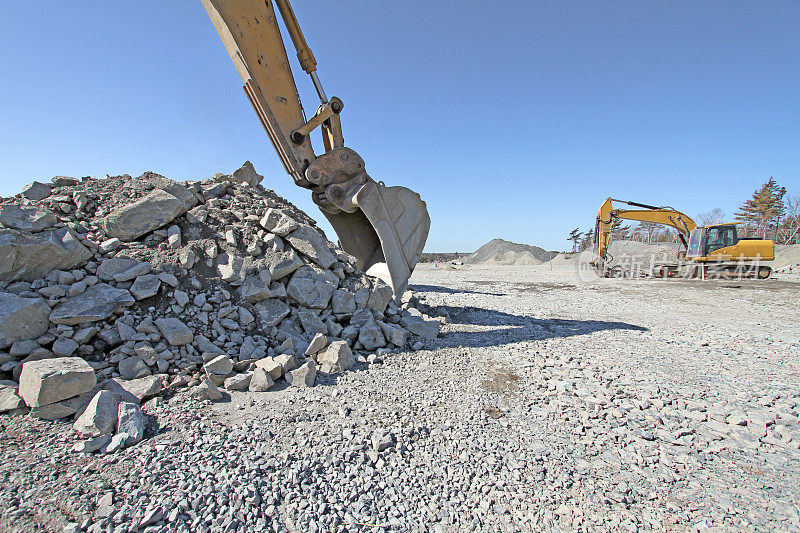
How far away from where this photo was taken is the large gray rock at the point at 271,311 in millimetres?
3773

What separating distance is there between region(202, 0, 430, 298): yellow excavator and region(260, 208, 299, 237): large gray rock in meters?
0.72

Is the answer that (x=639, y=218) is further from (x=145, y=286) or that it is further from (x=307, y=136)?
(x=145, y=286)

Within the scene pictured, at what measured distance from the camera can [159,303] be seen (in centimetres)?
347

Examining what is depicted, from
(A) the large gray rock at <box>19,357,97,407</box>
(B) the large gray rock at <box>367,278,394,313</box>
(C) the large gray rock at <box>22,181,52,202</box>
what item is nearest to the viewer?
(A) the large gray rock at <box>19,357,97,407</box>

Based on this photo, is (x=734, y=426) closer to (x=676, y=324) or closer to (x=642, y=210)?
(x=676, y=324)

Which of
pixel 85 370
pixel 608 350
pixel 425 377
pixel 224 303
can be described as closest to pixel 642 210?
pixel 608 350

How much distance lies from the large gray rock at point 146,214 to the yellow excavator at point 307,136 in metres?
1.45

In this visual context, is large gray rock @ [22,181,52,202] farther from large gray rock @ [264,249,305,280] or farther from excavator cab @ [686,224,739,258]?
excavator cab @ [686,224,739,258]

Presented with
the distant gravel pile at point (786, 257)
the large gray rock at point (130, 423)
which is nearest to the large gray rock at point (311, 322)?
the large gray rock at point (130, 423)

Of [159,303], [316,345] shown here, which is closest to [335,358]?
[316,345]

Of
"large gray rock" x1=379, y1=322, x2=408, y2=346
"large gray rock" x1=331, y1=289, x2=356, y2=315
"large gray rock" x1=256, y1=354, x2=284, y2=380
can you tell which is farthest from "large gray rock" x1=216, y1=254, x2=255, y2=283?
"large gray rock" x1=379, y1=322, x2=408, y2=346

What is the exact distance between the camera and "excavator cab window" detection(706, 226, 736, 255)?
511 inches

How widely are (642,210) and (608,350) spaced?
1268 centimetres

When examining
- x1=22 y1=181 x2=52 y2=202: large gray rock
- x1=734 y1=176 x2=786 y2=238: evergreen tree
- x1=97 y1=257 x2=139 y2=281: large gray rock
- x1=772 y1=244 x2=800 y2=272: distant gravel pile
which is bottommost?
x1=97 y1=257 x2=139 y2=281: large gray rock
